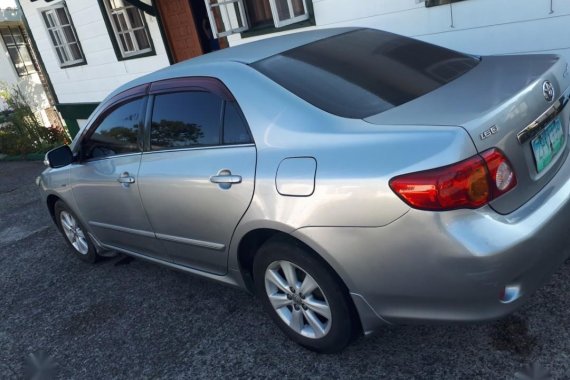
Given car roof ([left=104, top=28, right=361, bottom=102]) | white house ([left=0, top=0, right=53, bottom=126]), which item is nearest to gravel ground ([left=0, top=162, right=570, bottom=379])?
car roof ([left=104, top=28, right=361, bottom=102])

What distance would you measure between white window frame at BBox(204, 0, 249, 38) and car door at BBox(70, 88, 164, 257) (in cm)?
263

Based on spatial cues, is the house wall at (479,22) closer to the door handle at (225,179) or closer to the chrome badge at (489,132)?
the chrome badge at (489,132)

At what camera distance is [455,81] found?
8.39 ft

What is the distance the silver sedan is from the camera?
192 centimetres

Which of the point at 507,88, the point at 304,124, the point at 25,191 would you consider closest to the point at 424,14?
the point at 507,88

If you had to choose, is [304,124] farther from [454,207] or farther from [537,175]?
[537,175]

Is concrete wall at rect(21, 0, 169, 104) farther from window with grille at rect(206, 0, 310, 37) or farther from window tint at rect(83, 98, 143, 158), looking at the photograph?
window tint at rect(83, 98, 143, 158)

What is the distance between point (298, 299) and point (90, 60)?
8630 millimetres

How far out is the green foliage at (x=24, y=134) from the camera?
1098cm

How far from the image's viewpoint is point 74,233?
445cm

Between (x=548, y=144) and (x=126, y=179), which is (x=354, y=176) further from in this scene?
(x=126, y=179)

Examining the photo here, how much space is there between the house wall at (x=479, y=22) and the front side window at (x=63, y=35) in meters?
6.71

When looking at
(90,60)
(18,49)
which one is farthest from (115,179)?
(18,49)

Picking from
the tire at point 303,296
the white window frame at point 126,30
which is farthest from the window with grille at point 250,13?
the tire at point 303,296
